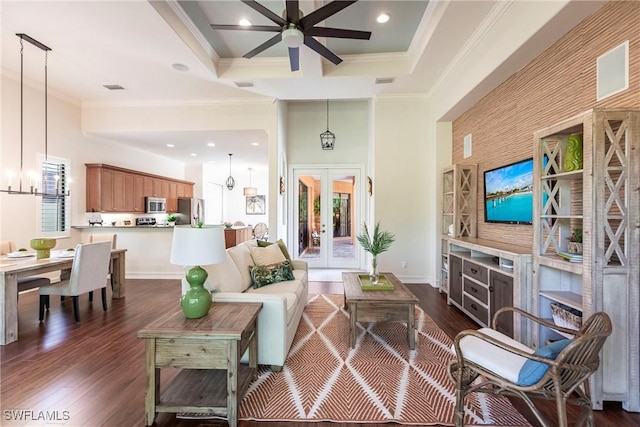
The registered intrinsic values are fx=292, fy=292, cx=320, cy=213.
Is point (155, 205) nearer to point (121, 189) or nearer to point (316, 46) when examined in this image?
point (121, 189)

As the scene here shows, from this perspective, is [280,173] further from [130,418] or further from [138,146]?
[130,418]

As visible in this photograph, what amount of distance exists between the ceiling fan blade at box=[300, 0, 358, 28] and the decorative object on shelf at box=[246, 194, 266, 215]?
8814 millimetres

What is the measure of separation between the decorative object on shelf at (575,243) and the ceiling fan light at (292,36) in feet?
9.78

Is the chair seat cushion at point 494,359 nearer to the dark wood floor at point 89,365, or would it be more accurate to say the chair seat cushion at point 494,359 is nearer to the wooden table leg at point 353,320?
the dark wood floor at point 89,365

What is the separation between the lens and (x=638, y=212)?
198 centimetres

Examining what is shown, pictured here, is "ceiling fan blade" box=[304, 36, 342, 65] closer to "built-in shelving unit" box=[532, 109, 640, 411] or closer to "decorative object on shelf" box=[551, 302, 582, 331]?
"built-in shelving unit" box=[532, 109, 640, 411]

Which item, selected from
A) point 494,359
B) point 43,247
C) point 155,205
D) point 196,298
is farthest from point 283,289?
point 155,205

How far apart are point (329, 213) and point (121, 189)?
15.5 feet

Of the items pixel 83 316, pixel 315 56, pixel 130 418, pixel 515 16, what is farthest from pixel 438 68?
pixel 83 316

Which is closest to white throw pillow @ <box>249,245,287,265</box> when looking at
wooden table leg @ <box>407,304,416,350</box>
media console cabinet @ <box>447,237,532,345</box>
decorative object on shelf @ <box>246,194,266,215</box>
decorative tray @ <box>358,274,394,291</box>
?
decorative tray @ <box>358,274,394,291</box>

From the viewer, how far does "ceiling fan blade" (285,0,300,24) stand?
2573 mm

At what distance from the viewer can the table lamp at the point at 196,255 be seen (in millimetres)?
2012

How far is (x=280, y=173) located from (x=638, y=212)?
4.80 m

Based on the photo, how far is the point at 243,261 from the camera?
3.45 metres
